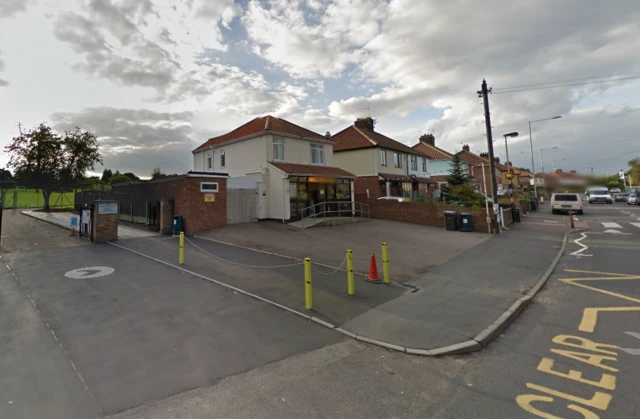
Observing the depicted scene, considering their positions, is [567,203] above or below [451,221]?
above

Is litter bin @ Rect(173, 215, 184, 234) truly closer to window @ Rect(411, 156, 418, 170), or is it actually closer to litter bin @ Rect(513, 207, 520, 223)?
litter bin @ Rect(513, 207, 520, 223)

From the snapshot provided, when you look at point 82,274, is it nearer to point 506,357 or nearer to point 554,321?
point 506,357

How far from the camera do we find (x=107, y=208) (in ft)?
45.0

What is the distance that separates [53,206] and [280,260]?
32.3 metres

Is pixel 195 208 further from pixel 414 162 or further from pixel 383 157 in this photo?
pixel 414 162

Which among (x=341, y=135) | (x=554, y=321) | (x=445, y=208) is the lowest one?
(x=554, y=321)

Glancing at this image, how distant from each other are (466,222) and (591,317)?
1262 cm

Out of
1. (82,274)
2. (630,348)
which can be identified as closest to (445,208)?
(630,348)

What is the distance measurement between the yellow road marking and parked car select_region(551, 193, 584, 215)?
27.7 meters

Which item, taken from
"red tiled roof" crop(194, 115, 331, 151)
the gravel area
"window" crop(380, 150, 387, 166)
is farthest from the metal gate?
"window" crop(380, 150, 387, 166)

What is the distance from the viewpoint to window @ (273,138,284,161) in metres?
20.2

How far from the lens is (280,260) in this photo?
993 centimetres

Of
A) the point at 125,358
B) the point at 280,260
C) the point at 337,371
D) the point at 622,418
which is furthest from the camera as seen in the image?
the point at 280,260

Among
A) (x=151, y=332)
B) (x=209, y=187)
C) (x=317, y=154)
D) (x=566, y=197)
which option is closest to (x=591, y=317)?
(x=151, y=332)
